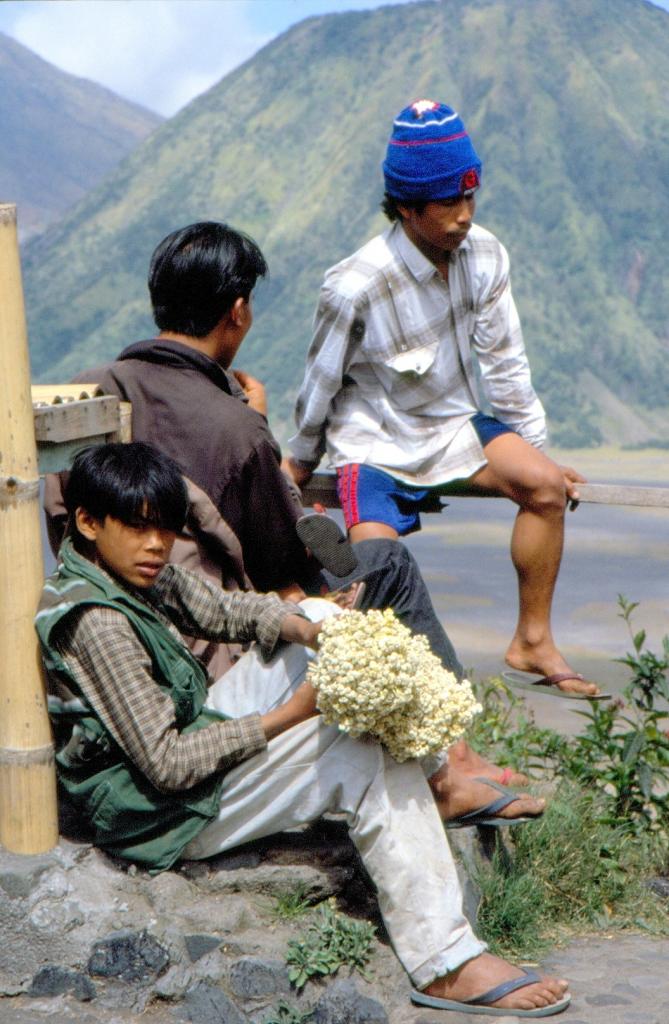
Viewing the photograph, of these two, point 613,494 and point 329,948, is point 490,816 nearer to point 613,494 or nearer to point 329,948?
point 329,948

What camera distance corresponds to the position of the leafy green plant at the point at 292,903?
3.12 meters

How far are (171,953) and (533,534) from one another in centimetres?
181

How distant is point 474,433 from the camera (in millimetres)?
4246

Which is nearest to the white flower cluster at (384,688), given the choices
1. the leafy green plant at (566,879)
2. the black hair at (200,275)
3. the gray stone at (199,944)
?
the gray stone at (199,944)

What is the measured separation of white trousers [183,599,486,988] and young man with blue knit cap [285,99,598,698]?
111cm

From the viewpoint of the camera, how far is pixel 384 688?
2.83 meters

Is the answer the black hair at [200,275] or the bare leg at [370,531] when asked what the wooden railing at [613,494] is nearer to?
the bare leg at [370,531]

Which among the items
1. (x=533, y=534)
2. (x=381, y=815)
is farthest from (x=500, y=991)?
(x=533, y=534)

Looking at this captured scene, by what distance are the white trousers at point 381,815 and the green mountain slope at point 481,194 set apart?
1922cm

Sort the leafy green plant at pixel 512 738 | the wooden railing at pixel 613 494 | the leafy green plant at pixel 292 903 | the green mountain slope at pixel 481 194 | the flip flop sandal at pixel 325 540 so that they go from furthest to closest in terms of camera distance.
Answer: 1. the green mountain slope at pixel 481 194
2. the leafy green plant at pixel 512 738
3. the wooden railing at pixel 613 494
4. the flip flop sandal at pixel 325 540
5. the leafy green plant at pixel 292 903

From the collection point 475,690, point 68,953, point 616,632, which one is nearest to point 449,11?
point 616,632

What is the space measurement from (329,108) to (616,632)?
592 inches

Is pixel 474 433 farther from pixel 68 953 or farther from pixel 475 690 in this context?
pixel 68 953

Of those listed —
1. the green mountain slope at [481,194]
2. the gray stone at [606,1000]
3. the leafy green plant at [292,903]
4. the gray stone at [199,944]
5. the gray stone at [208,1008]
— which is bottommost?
the gray stone at [606,1000]
